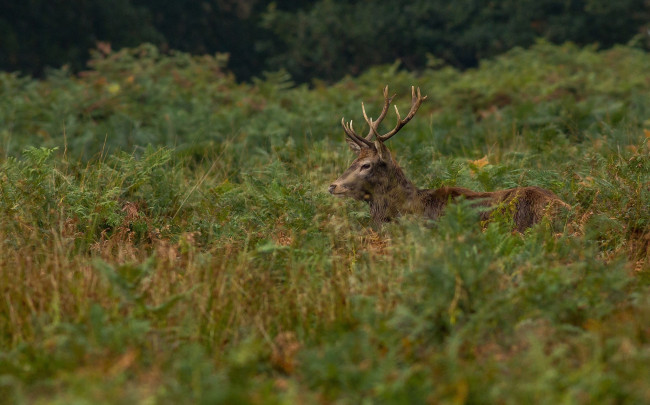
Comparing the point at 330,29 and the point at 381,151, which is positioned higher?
the point at 381,151

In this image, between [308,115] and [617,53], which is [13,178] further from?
[617,53]

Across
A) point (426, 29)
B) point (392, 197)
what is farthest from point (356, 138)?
point (426, 29)

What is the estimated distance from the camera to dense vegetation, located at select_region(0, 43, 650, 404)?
3.84 meters

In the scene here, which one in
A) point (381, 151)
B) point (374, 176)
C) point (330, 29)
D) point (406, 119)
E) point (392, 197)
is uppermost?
point (406, 119)

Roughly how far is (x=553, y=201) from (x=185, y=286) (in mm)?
2873

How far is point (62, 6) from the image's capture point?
1028 inches

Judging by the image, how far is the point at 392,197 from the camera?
299 inches

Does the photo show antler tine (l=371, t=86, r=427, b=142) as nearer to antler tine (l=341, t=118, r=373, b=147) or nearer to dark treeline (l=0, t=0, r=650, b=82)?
antler tine (l=341, t=118, r=373, b=147)

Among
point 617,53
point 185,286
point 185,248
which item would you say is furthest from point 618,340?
point 617,53

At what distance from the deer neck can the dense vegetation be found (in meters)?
0.19

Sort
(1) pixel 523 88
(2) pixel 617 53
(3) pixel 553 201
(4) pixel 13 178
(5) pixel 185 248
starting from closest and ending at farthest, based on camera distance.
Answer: (5) pixel 185 248
(3) pixel 553 201
(4) pixel 13 178
(1) pixel 523 88
(2) pixel 617 53

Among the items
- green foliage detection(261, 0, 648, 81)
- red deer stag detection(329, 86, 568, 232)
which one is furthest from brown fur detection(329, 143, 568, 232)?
green foliage detection(261, 0, 648, 81)

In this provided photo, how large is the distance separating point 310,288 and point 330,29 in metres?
24.9

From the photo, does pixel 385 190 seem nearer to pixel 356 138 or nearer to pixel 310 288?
pixel 356 138
